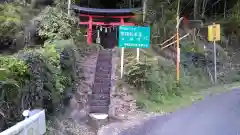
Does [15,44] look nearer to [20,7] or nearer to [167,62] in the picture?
[20,7]

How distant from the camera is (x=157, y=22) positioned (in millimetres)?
27453

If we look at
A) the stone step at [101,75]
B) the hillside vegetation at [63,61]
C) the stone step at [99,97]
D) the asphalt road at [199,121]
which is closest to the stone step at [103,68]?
the stone step at [101,75]

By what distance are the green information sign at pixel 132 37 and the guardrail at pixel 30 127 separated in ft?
35.2

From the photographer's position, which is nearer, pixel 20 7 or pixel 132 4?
pixel 20 7

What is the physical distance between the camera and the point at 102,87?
16547 millimetres

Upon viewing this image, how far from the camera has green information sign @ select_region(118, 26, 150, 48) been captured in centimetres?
1758

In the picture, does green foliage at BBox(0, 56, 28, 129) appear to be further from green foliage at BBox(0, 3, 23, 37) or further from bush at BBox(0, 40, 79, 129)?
green foliage at BBox(0, 3, 23, 37)

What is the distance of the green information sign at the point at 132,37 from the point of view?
692 inches

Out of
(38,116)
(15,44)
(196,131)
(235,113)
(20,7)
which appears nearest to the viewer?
(38,116)

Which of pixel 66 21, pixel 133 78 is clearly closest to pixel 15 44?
pixel 66 21

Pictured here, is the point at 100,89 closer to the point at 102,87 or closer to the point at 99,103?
the point at 102,87

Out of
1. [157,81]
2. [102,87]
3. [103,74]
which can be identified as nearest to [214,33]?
[157,81]

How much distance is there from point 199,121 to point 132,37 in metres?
6.19

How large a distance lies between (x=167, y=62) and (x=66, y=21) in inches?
274
